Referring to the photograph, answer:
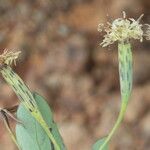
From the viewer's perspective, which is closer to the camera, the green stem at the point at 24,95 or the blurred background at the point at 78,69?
the green stem at the point at 24,95

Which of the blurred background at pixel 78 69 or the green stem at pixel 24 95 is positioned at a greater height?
the blurred background at pixel 78 69

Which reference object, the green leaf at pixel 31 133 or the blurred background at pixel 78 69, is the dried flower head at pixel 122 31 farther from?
the blurred background at pixel 78 69

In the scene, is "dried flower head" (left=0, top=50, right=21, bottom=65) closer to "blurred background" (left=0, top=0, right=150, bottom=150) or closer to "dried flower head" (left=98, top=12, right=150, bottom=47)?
"dried flower head" (left=98, top=12, right=150, bottom=47)

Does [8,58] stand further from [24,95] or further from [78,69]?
[78,69]

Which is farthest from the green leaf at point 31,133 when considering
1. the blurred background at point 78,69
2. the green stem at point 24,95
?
the blurred background at point 78,69

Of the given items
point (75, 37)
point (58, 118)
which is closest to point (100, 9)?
point (75, 37)

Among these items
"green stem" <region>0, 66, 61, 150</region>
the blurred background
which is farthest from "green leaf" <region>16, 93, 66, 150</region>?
the blurred background

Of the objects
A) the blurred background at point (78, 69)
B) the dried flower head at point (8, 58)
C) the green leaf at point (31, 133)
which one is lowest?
the green leaf at point (31, 133)
